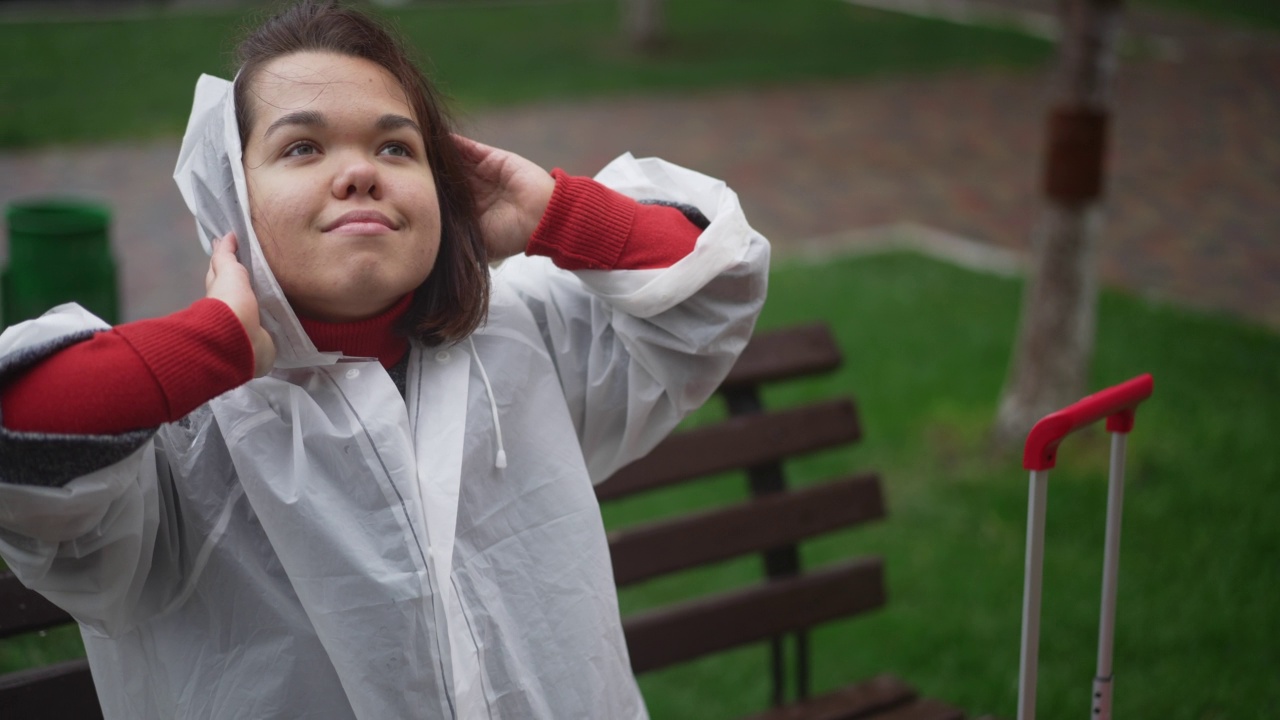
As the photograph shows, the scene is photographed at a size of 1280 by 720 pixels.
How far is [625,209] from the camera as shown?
1.99 meters

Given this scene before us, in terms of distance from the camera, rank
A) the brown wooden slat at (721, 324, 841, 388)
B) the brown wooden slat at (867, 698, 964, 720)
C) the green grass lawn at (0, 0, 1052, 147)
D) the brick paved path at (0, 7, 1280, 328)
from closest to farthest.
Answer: the brown wooden slat at (867, 698, 964, 720)
the brown wooden slat at (721, 324, 841, 388)
the brick paved path at (0, 7, 1280, 328)
the green grass lawn at (0, 0, 1052, 147)

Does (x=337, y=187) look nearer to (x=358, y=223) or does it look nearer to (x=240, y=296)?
(x=358, y=223)

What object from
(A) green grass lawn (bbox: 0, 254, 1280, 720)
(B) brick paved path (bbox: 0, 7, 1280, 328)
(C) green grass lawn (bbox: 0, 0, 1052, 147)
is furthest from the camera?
(C) green grass lawn (bbox: 0, 0, 1052, 147)

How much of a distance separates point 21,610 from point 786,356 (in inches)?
64.3

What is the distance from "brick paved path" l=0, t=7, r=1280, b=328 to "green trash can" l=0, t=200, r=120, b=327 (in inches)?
97.2

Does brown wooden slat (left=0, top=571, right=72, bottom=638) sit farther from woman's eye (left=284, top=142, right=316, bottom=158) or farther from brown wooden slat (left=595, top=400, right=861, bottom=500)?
brown wooden slat (left=595, top=400, right=861, bottom=500)

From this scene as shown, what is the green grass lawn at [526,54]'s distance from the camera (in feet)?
33.5

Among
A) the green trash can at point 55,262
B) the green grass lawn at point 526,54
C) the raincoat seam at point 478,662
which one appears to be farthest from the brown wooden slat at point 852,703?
the green grass lawn at point 526,54

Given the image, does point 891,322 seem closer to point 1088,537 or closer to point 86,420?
point 1088,537

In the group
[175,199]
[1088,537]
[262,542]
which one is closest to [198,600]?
[262,542]

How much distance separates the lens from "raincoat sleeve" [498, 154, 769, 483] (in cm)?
196

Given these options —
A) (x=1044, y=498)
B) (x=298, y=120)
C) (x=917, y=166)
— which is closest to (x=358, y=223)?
(x=298, y=120)

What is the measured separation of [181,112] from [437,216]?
9.04m

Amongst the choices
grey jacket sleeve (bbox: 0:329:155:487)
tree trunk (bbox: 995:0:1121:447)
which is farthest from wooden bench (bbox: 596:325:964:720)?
tree trunk (bbox: 995:0:1121:447)
